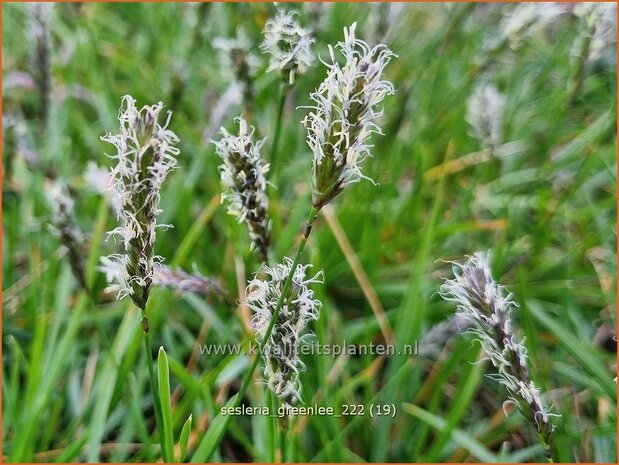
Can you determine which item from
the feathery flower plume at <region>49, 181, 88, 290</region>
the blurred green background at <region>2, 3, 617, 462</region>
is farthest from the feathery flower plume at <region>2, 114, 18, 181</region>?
the feathery flower plume at <region>49, 181, 88, 290</region>

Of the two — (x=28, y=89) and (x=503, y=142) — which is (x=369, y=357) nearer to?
(x=503, y=142)

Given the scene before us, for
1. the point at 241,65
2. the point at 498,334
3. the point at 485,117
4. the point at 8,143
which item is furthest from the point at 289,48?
the point at 8,143

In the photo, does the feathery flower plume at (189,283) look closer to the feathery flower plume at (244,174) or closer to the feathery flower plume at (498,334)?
the feathery flower plume at (244,174)

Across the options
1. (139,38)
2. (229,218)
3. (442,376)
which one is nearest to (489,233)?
(442,376)

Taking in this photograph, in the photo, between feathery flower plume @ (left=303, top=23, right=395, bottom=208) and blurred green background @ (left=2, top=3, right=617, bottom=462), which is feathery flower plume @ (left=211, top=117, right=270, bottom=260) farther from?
blurred green background @ (left=2, top=3, right=617, bottom=462)

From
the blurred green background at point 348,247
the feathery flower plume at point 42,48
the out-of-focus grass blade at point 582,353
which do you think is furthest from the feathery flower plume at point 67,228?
the out-of-focus grass blade at point 582,353

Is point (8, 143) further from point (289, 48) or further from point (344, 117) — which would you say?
point (344, 117)
